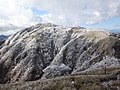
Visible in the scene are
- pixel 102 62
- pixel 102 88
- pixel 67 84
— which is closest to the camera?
pixel 102 88

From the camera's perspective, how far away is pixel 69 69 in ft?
628

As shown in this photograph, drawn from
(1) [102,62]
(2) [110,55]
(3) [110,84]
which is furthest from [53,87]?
(2) [110,55]

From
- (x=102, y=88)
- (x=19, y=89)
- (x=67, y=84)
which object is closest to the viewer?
(x=102, y=88)

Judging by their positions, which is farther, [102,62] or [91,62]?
[91,62]

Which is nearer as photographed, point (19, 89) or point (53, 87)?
point (53, 87)

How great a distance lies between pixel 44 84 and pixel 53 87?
340cm

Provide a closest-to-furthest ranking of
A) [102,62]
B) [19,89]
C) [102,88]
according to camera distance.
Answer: [102,88]
[19,89]
[102,62]

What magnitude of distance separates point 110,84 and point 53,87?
10908 mm

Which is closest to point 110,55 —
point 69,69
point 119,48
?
point 119,48

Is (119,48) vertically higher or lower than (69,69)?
higher

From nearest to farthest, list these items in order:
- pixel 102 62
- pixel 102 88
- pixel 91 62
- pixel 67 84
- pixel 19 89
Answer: pixel 102 88 < pixel 67 84 < pixel 19 89 < pixel 102 62 < pixel 91 62

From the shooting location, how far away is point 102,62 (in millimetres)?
181375

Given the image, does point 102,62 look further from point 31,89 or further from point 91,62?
point 31,89

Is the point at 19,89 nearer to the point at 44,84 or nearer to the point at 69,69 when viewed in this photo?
the point at 44,84
